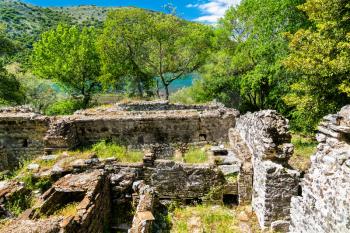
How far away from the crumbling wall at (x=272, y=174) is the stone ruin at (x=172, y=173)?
0.08 ft

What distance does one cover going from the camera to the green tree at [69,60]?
28.8 metres

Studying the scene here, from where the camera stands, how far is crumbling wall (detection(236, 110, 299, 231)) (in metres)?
7.01

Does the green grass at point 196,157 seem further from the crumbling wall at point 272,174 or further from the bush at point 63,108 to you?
the bush at point 63,108

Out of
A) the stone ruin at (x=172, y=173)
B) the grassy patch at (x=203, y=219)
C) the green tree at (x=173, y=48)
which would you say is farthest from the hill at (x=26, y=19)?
the grassy patch at (x=203, y=219)

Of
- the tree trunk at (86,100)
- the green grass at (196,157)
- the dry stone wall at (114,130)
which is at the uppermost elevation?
the tree trunk at (86,100)

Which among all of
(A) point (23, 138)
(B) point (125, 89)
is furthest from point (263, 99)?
(A) point (23, 138)

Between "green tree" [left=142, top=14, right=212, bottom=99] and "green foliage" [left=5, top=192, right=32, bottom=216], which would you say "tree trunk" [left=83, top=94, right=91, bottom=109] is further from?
"green foliage" [left=5, top=192, right=32, bottom=216]

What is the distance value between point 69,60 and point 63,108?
4.77 metres

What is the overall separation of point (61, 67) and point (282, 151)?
25988mm

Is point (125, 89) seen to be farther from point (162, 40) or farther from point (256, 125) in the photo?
point (256, 125)

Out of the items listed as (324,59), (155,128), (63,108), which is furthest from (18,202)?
(63,108)

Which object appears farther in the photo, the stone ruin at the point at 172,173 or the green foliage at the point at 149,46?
the green foliage at the point at 149,46

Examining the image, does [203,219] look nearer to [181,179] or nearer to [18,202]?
[181,179]

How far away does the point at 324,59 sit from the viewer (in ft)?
40.1
